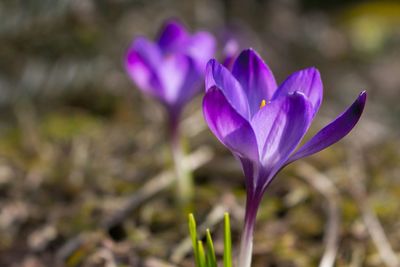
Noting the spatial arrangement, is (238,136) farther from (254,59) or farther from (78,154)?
(78,154)

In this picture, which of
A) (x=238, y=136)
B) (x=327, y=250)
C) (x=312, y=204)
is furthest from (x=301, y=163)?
(x=238, y=136)

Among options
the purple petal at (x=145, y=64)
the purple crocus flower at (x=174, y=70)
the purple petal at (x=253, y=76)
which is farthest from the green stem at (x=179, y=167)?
the purple petal at (x=253, y=76)

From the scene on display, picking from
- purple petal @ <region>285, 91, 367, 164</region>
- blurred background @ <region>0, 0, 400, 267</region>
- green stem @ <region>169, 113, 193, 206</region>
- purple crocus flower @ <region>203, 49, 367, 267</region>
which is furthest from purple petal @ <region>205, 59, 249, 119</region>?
green stem @ <region>169, 113, 193, 206</region>

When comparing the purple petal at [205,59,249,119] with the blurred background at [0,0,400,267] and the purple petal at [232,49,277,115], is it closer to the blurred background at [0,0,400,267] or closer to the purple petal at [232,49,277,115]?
the purple petal at [232,49,277,115]

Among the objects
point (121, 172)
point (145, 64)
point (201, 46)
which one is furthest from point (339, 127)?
point (121, 172)

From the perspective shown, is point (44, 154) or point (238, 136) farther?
point (44, 154)

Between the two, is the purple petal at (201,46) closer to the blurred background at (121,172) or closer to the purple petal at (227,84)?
the blurred background at (121,172)
